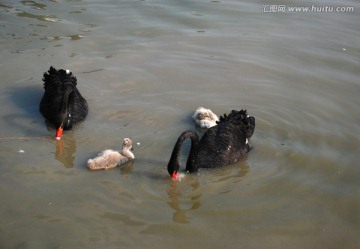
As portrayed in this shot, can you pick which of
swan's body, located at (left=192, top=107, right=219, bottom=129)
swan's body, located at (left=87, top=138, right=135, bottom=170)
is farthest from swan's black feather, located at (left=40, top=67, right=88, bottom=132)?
swan's body, located at (left=192, top=107, right=219, bottom=129)

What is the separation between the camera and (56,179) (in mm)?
5699

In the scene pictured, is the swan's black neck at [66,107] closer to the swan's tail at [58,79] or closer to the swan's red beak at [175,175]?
the swan's tail at [58,79]

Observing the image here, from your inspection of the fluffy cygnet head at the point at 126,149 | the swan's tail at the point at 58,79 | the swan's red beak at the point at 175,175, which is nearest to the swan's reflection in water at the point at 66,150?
the fluffy cygnet head at the point at 126,149

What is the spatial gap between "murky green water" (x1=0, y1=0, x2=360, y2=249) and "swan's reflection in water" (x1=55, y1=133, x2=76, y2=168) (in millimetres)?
14

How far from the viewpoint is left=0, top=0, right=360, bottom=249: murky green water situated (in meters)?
4.98

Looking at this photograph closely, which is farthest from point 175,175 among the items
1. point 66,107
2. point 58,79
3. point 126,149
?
point 58,79

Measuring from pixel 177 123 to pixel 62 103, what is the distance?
1.72 meters

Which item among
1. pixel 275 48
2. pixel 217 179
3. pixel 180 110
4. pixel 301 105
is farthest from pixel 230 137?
pixel 275 48

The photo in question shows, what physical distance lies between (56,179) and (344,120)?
431 centimetres

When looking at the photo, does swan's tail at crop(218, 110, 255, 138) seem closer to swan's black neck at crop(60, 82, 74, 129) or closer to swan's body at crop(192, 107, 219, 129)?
swan's body at crop(192, 107, 219, 129)

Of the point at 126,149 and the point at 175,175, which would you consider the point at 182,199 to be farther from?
the point at 126,149

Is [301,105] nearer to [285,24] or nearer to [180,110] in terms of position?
[180,110]

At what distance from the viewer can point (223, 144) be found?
615 cm

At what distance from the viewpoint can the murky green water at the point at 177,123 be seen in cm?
498
